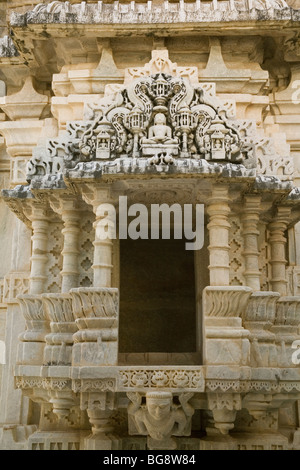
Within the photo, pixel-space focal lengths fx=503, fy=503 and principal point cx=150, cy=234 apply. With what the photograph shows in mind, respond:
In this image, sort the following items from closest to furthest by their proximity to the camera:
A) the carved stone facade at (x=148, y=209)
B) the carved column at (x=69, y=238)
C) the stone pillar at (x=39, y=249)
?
the carved stone facade at (x=148, y=209), the carved column at (x=69, y=238), the stone pillar at (x=39, y=249)

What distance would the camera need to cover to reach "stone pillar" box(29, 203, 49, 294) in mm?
6168

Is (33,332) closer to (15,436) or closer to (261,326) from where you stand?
(15,436)

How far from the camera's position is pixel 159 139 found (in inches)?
224

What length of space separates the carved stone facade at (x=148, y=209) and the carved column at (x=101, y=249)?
2cm

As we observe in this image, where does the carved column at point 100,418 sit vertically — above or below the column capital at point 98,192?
below

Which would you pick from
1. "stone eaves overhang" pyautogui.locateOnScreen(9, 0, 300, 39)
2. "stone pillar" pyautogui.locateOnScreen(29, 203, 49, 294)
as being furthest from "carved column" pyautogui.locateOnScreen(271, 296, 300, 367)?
"stone eaves overhang" pyautogui.locateOnScreen(9, 0, 300, 39)

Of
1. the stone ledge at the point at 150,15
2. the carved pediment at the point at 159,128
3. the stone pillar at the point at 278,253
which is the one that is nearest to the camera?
the carved pediment at the point at 159,128

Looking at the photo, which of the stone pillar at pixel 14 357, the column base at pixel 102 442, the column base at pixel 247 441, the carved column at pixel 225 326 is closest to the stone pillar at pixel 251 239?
the carved column at pixel 225 326

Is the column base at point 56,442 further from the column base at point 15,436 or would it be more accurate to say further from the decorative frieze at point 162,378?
the decorative frieze at point 162,378

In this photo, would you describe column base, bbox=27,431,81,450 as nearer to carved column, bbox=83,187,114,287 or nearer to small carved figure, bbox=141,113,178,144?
carved column, bbox=83,187,114,287

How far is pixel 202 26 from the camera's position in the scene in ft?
21.7

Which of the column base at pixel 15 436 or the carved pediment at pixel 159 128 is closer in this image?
the carved pediment at pixel 159 128

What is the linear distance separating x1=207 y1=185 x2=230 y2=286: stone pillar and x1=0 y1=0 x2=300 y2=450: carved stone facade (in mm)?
16

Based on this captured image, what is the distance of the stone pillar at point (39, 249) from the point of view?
617 centimetres
